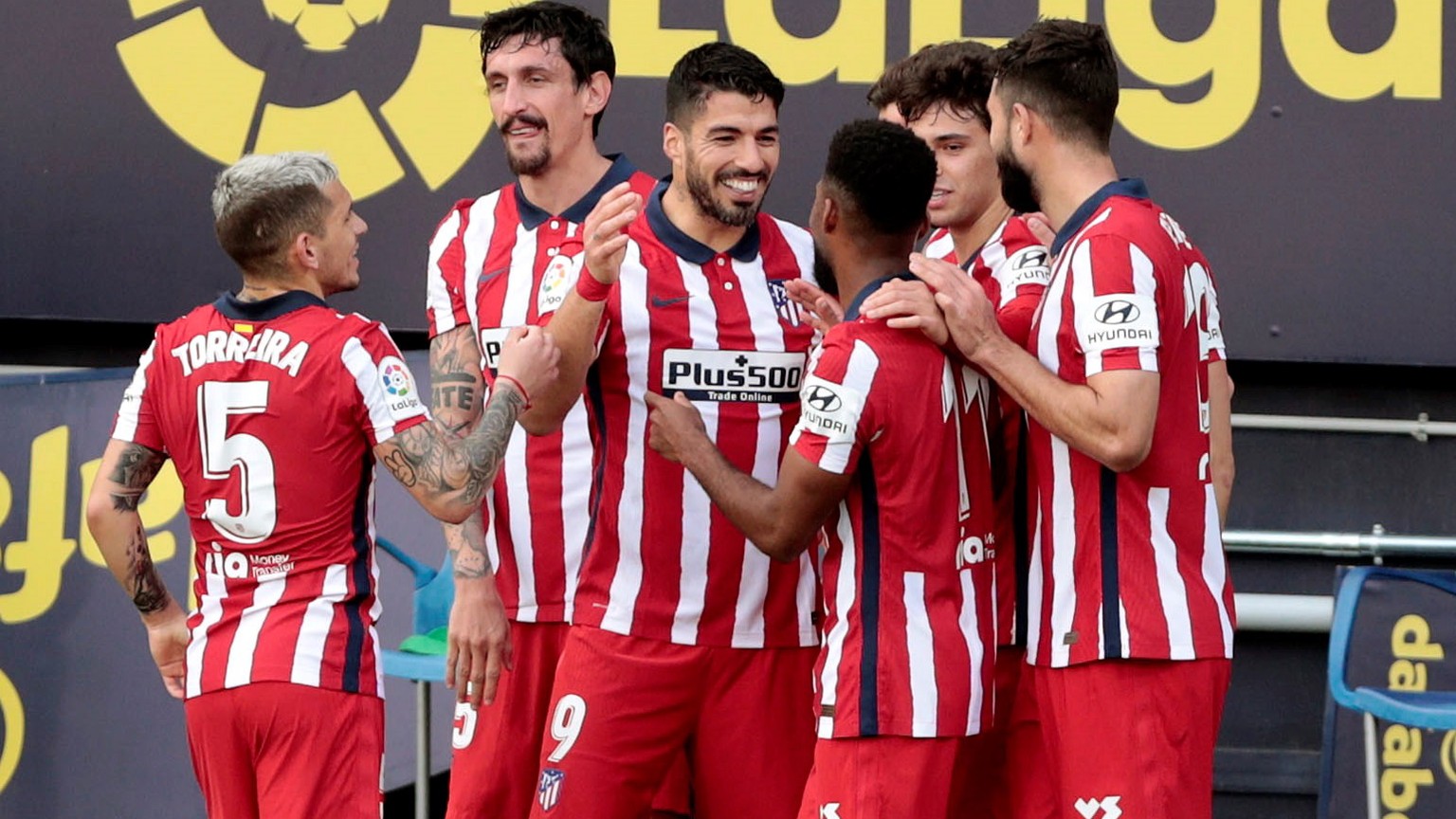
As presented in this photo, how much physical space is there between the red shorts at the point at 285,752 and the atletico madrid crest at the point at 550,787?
0.31 metres

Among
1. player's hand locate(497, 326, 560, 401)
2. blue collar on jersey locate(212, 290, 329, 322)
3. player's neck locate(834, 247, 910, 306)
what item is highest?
player's neck locate(834, 247, 910, 306)

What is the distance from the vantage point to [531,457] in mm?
4031

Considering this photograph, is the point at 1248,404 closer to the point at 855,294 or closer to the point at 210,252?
the point at 855,294

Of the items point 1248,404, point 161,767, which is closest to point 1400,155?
point 1248,404

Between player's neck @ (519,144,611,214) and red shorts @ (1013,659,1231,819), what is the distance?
1604mm

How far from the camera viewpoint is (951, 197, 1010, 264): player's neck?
3.85 m

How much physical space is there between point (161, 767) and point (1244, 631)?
3044 millimetres

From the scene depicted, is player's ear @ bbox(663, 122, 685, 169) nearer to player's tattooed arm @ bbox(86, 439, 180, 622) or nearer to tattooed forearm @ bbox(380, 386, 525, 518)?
tattooed forearm @ bbox(380, 386, 525, 518)

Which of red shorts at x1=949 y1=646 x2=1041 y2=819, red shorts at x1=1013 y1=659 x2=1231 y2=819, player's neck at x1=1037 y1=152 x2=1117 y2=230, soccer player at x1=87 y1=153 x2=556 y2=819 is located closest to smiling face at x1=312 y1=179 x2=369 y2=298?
soccer player at x1=87 y1=153 x2=556 y2=819

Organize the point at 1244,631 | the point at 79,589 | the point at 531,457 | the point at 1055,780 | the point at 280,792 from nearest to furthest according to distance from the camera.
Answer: the point at 1055,780 < the point at 280,792 < the point at 531,457 < the point at 79,589 < the point at 1244,631

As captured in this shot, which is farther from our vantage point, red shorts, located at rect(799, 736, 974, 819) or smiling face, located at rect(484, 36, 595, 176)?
smiling face, located at rect(484, 36, 595, 176)

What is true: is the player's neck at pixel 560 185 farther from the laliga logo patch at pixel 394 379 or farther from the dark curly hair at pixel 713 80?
the laliga logo patch at pixel 394 379

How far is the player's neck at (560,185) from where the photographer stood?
13.6 ft

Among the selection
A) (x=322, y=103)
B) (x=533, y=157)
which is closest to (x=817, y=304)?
(x=533, y=157)
